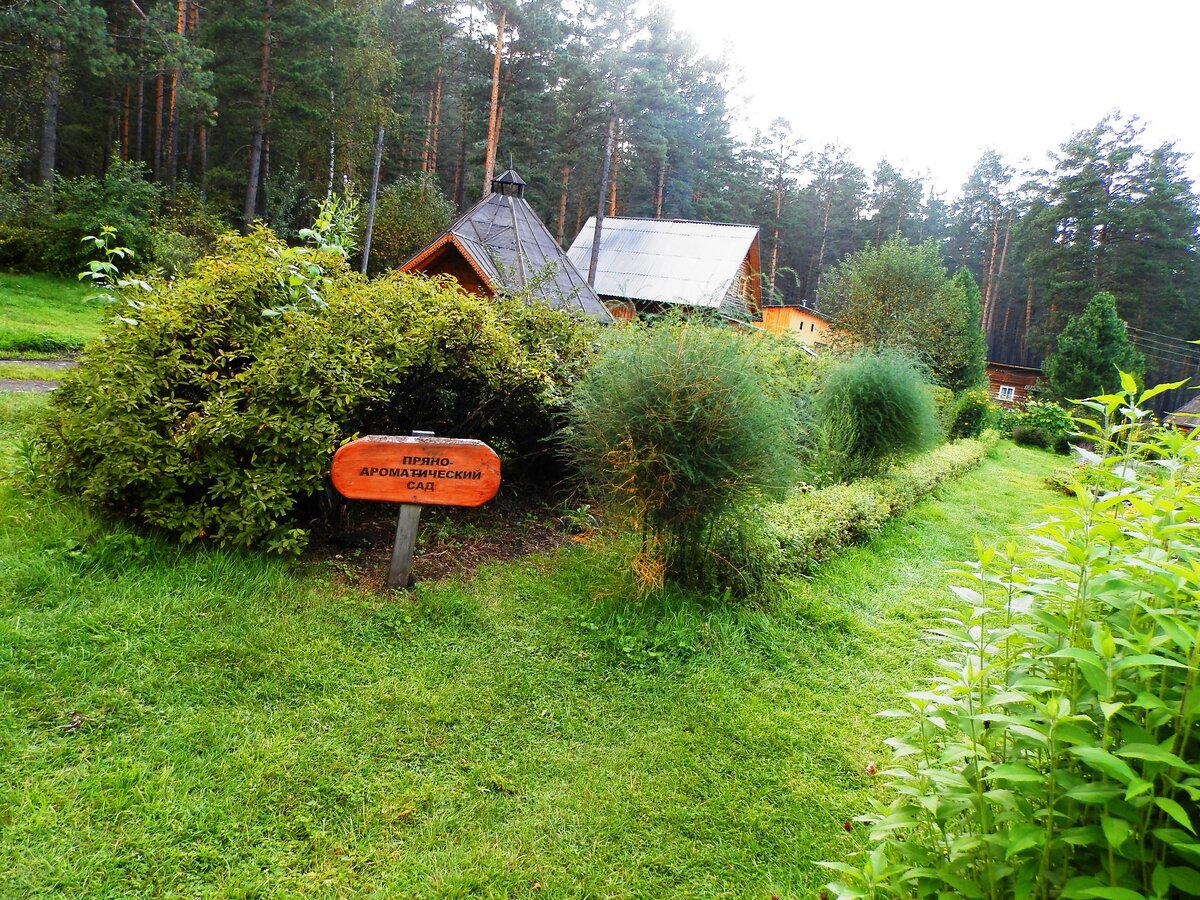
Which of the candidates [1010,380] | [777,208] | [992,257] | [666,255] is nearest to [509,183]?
[666,255]

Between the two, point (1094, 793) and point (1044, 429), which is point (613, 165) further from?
point (1094, 793)

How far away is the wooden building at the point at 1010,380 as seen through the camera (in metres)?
36.4

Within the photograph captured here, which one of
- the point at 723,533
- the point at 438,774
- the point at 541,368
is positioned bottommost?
the point at 438,774

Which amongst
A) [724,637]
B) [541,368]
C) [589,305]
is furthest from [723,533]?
[589,305]

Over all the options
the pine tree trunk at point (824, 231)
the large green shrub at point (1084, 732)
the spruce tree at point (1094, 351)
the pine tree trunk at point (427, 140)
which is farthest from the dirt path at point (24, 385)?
the pine tree trunk at point (824, 231)

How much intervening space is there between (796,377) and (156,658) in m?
6.48

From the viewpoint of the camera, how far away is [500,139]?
24.6 m

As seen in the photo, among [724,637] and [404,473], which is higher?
[404,473]

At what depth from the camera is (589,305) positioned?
11.0m

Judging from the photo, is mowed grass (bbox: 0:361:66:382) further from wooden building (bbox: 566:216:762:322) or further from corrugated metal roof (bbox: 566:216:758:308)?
corrugated metal roof (bbox: 566:216:758:308)

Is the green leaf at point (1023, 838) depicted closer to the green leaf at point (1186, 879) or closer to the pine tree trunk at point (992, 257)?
the green leaf at point (1186, 879)

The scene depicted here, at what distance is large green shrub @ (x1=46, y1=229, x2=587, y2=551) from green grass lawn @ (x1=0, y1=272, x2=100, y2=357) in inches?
128

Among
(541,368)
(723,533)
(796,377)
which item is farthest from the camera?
(796,377)

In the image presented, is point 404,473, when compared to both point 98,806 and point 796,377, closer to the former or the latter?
point 98,806
